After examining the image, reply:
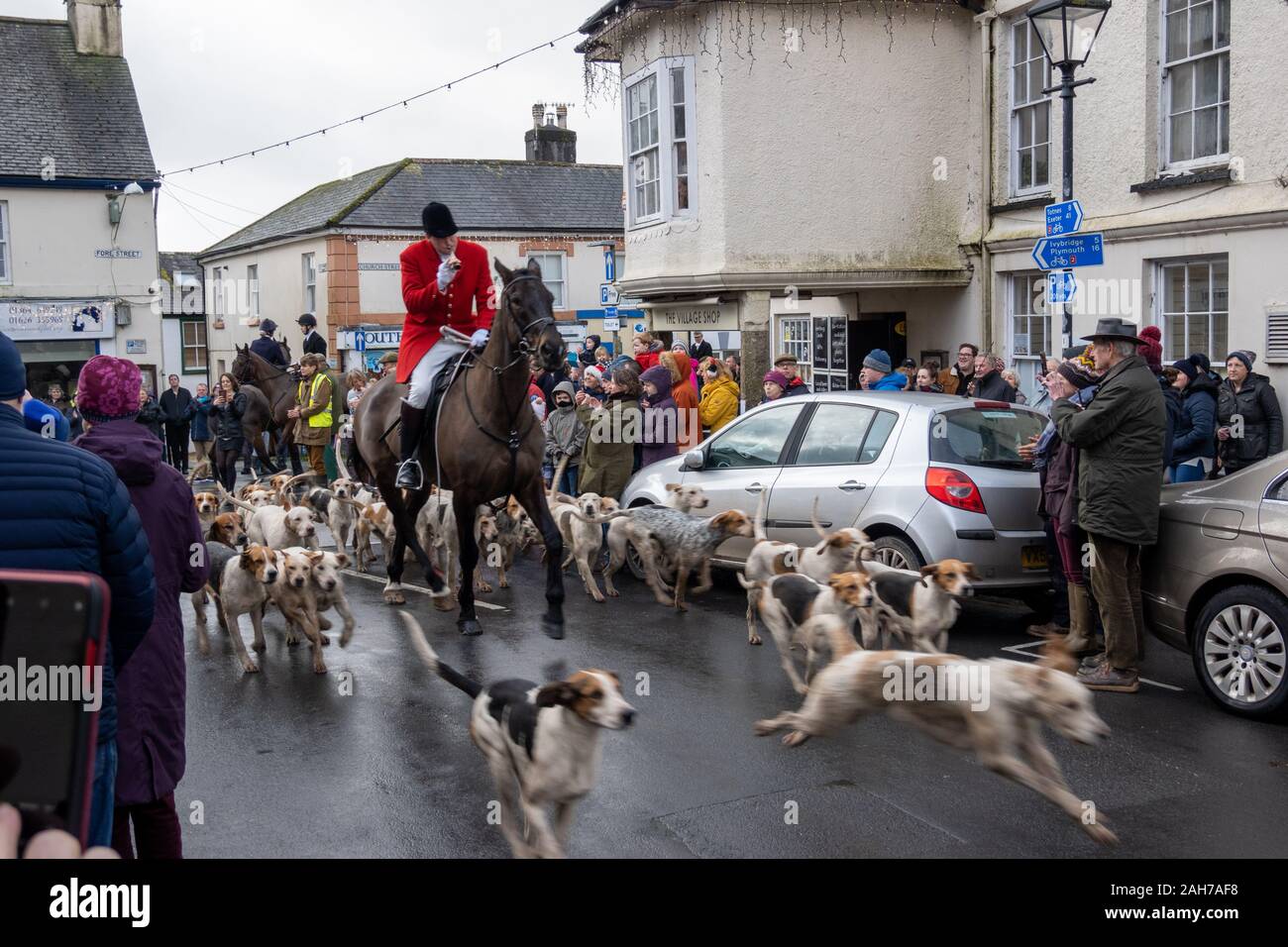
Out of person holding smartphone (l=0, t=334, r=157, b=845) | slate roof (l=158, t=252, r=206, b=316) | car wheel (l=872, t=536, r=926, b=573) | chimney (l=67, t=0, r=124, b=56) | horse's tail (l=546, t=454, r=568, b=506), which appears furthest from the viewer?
slate roof (l=158, t=252, r=206, b=316)

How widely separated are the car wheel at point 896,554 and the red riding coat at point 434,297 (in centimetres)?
382

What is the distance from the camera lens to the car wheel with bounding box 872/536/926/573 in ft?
A: 29.8

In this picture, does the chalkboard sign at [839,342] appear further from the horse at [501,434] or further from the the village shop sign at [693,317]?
the horse at [501,434]

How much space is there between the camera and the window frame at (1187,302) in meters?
13.5

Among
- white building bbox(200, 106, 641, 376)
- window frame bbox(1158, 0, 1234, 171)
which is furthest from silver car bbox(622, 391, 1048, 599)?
white building bbox(200, 106, 641, 376)

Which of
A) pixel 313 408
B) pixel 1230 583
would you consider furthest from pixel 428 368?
pixel 313 408

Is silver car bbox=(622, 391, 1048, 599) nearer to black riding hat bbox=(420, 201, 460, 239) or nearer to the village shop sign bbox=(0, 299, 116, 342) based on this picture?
black riding hat bbox=(420, 201, 460, 239)

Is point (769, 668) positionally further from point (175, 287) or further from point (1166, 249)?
point (175, 287)

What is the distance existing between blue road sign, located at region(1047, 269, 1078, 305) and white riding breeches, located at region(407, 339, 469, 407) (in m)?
5.35

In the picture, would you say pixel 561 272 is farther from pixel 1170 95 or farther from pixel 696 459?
pixel 696 459

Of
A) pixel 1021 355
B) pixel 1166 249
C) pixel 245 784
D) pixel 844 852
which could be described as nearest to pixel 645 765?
pixel 844 852

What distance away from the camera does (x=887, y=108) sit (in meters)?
17.6

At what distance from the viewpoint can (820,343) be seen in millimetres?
19594

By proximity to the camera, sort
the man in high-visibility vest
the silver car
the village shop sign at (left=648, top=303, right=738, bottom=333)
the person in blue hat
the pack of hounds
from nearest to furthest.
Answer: the pack of hounds
the silver car
the person in blue hat
the man in high-visibility vest
the village shop sign at (left=648, top=303, right=738, bottom=333)
